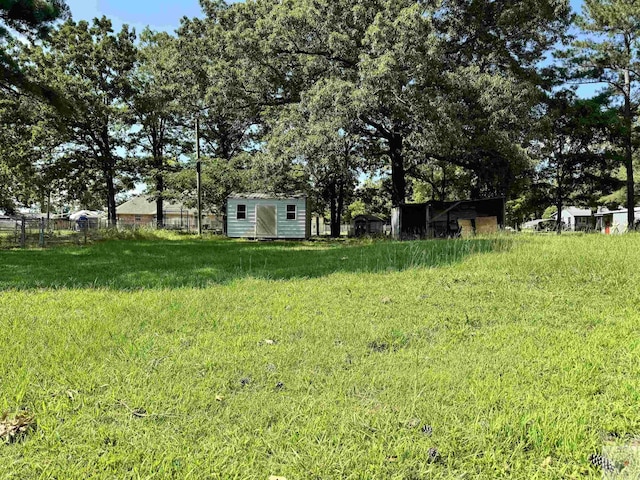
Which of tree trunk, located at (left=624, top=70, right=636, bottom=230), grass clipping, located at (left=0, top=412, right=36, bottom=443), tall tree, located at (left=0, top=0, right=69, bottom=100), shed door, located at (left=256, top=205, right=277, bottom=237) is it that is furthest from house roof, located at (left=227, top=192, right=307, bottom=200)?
grass clipping, located at (left=0, top=412, right=36, bottom=443)

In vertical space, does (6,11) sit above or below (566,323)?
above

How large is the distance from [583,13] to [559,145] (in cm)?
659

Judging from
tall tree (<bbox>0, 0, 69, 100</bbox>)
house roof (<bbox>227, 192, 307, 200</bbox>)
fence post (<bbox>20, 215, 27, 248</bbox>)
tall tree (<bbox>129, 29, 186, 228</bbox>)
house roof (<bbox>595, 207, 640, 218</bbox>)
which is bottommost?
fence post (<bbox>20, 215, 27, 248</bbox>)

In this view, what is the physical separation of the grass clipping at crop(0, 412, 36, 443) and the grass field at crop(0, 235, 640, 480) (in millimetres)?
41

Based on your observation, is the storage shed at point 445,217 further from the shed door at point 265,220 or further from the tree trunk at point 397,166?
the shed door at point 265,220

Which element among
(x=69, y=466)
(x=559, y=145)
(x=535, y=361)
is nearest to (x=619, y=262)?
(x=535, y=361)

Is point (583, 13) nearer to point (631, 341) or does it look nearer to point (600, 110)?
point (600, 110)

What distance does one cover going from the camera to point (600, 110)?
1903cm

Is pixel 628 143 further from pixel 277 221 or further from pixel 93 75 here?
pixel 93 75

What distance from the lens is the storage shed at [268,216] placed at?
1938 cm

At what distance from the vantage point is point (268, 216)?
19.5 metres

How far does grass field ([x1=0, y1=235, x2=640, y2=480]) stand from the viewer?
1.68 m

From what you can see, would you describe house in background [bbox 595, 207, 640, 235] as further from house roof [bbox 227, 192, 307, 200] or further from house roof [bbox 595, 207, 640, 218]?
house roof [bbox 227, 192, 307, 200]

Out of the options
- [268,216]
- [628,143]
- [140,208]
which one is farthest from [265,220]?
[140,208]
